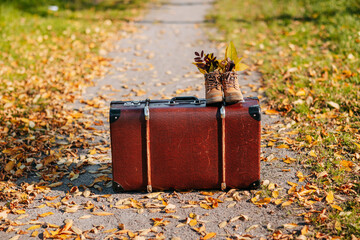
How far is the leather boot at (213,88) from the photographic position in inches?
137

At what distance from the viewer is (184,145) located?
3494 mm

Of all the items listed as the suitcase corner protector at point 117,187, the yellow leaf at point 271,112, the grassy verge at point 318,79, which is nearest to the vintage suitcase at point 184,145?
the suitcase corner protector at point 117,187

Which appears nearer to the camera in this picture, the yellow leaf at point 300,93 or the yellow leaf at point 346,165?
the yellow leaf at point 346,165

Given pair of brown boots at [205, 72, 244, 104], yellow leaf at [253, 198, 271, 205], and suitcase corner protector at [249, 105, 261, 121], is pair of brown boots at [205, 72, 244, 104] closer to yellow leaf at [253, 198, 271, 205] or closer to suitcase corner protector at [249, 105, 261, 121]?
suitcase corner protector at [249, 105, 261, 121]

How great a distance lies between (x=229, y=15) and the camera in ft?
35.4

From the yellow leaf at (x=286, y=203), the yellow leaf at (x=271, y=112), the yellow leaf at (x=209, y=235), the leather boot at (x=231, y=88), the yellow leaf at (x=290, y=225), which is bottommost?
the yellow leaf at (x=209, y=235)

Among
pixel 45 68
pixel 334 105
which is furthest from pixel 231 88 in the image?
pixel 45 68

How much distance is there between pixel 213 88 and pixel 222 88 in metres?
0.11

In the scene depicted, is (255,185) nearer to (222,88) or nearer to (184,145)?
(184,145)

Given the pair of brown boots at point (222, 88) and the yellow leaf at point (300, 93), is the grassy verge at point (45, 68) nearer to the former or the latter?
the pair of brown boots at point (222, 88)

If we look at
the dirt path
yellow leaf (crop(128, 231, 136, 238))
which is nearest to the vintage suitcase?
the dirt path

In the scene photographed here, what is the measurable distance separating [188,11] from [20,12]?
4.36 metres

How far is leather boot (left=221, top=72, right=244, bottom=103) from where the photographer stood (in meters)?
3.49

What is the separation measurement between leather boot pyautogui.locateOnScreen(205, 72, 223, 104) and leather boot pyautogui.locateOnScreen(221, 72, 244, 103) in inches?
1.7
